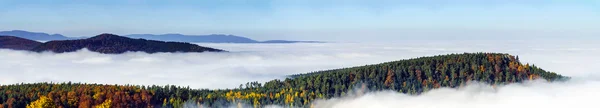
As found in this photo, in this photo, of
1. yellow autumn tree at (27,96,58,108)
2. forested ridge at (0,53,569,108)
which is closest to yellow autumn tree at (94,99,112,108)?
forested ridge at (0,53,569,108)

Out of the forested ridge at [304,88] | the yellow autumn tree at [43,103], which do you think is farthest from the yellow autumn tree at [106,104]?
the yellow autumn tree at [43,103]

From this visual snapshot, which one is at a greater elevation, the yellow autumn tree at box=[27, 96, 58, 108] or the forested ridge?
the forested ridge

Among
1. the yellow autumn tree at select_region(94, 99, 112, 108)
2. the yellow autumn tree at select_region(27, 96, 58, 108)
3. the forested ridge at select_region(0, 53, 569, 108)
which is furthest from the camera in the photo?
the forested ridge at select_region(0, 53, 569, 108)

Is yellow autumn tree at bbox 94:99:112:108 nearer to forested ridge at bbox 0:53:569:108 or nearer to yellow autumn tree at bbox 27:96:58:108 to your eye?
forested ridge at bbox 0:53:569:108

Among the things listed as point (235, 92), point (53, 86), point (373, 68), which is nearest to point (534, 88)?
point (373, 68)

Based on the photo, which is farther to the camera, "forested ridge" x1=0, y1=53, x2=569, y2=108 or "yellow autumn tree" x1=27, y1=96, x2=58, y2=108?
"forested ridge" x1=0, y1=53, x2=569, y2=108

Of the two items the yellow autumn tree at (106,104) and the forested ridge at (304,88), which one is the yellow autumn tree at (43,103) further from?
the yellow autumn tree at (106,104)

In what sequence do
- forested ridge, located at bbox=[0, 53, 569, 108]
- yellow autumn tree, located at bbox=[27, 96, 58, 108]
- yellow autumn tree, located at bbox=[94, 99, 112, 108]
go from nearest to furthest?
yellow autumn tree, located at bbox=[27, 96, 58, 108] → yellow autumn tree, located at bbox=[94, 99, 112, 108] → forested ridge, located at bbox=[0, 53, 569, 108]

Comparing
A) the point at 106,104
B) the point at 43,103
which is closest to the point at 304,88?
the point at 106,104

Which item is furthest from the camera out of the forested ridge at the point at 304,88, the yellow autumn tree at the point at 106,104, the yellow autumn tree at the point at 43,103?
the forested ridge at the point at 304,88
